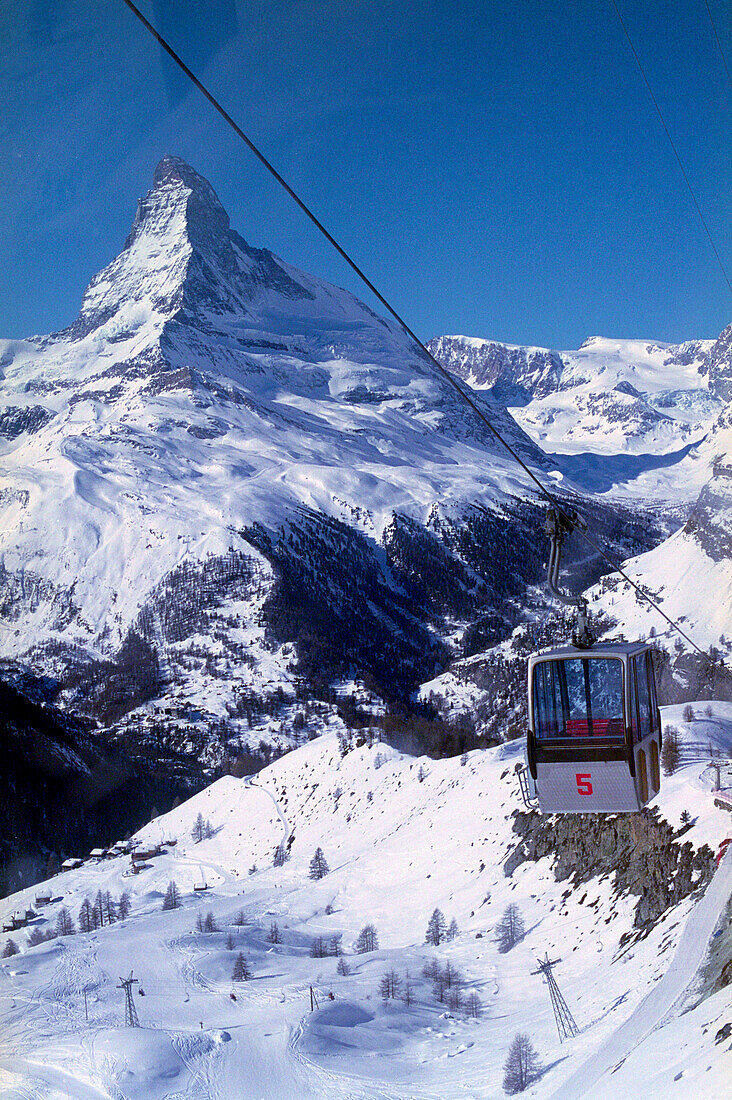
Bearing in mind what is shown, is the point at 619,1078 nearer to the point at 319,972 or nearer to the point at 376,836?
the point at 319,972

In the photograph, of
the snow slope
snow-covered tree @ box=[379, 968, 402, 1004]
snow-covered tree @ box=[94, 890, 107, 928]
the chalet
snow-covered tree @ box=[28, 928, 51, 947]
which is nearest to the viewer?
the snow slope

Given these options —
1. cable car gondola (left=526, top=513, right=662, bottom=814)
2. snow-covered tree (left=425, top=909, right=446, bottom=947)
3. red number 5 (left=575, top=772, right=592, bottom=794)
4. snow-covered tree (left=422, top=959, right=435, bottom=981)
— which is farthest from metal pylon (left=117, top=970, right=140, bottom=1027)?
red number 5 (left=575, top=772, right=592, bottom=794)

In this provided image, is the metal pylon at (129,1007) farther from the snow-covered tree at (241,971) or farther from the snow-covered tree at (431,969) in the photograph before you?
the snow-covered tree at (431,969)

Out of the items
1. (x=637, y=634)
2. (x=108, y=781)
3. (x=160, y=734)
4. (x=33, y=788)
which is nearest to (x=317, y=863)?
(x=33, y=788)

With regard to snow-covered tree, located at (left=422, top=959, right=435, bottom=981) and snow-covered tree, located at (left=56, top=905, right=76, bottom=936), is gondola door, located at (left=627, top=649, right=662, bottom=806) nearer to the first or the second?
snow-covered tree, located at (left=422, top=959, right=435, bottom=981)

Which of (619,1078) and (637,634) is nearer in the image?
(619,1078)

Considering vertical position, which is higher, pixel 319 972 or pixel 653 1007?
pixel 653 1007

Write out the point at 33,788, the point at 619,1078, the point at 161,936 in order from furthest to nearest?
1. the point at 33,788
2. the point at 161,936
3. the point at 619,1078
